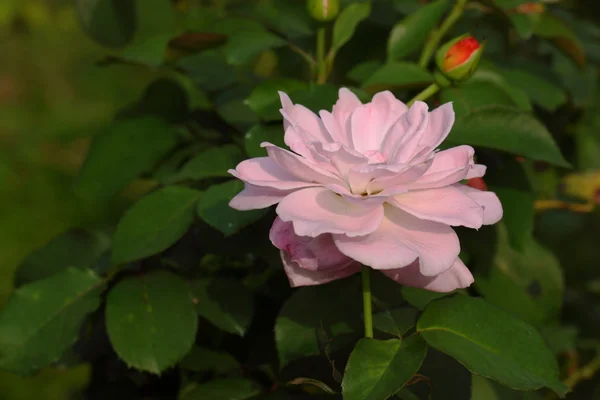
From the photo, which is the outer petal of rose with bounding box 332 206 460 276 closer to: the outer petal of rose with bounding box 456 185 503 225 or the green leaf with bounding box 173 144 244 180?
the outer petal of rose with bounding box 456 185 503 225

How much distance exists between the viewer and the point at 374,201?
56 centimetres

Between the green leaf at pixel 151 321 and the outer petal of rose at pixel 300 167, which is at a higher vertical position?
the outer petal of rose at pixel 300 167

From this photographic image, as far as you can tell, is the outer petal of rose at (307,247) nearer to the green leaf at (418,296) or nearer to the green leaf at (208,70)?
the green leaf at (418,296)

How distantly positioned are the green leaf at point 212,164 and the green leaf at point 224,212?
0.05 metres

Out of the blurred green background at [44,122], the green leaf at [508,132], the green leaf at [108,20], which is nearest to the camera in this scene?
the green leaf at [508,132]

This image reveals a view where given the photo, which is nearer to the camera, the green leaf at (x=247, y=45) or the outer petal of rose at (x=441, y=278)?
the outer petal of rose at (x=441, y=278)

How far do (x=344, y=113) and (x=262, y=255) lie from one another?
0.21 m

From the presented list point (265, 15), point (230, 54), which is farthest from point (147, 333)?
point (265, 15)

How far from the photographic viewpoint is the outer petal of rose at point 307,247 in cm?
59

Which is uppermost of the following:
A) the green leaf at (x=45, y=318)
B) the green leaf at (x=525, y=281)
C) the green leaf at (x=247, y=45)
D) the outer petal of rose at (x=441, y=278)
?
the green leaf at (x=247, y=45)

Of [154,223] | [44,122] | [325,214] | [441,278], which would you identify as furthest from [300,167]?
[44,122]

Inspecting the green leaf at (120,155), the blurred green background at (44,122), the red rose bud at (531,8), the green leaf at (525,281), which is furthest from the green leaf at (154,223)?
the blurred green background at (44,122)

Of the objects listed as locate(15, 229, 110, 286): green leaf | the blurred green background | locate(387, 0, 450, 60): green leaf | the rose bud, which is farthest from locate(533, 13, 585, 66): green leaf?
the blurred green background

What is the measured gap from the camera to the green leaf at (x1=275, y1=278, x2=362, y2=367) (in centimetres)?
71
